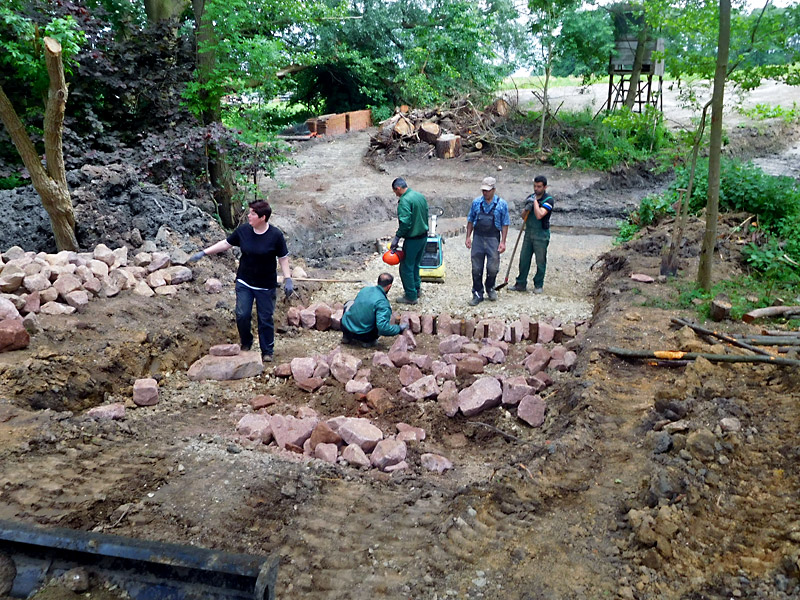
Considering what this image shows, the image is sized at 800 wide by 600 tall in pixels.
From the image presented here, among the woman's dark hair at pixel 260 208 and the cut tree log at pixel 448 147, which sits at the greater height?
the cut tree log at pixel 448 147

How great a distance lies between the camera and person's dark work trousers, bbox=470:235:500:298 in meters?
9.12

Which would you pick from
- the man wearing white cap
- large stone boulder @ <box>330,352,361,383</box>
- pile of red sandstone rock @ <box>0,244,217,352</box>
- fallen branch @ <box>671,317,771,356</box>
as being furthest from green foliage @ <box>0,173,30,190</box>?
fallen branch @ <box>671,317,771,356</box>

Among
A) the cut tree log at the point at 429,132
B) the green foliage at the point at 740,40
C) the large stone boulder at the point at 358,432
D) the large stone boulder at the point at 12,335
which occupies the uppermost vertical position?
the green foliage at the point at 740,40

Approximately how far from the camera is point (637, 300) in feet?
26.3

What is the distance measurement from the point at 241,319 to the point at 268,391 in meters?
0.99

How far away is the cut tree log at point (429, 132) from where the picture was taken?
20.5m

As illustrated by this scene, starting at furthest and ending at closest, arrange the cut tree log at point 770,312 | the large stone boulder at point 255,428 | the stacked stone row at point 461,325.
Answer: the stacked stone row at point 461,325, the cut tree log at point 770,312, the large stone boulder at point 255,428

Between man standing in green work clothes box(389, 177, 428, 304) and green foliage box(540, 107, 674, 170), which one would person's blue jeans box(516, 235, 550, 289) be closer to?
man standing in green work clothes box(389, 177, 428, 304)

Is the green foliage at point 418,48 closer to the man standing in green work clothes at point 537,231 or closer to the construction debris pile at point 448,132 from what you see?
the construction debris pile at point 448,132

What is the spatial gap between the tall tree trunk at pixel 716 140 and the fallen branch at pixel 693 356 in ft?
6.50

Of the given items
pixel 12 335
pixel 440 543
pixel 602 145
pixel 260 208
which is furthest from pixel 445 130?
pixel 440 543

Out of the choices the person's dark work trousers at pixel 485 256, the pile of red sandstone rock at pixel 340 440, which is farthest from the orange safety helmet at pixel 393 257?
the pile of red sandstone rock at pixel 340 440

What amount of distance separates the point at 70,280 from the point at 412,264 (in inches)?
177

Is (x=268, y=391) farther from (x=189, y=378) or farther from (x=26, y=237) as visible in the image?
(x=26, y=237)
